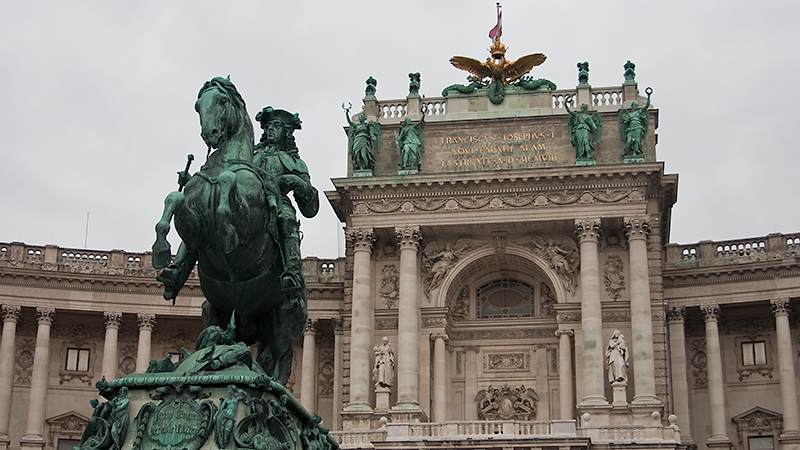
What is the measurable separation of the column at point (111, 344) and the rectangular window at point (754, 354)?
25792mm

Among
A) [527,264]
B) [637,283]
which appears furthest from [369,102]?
[637,283]

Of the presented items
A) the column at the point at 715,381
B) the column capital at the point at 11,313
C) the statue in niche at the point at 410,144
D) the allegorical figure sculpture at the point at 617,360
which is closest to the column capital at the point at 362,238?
the statue in niche at the point at 410,144

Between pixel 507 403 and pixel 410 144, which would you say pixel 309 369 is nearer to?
pixel 507 403

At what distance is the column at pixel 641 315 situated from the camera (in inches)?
1543

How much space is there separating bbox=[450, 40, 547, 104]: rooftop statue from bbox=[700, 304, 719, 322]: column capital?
12.0 meters

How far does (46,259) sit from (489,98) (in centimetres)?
1952

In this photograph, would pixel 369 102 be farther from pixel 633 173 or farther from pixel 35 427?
pixel 35 427

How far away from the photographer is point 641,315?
40125 mm

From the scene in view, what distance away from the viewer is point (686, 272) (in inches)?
1767

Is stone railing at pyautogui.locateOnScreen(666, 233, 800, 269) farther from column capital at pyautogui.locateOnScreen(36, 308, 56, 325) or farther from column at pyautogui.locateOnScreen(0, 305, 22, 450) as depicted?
column at pyautogui.locateOnScreen(0, 305, 22, 450)

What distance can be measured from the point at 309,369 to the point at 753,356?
18.3m

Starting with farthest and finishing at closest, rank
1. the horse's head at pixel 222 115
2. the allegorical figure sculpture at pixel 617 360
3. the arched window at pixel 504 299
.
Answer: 1. the arched window at pixel 504 299
2. the allegorical figure sculpture at pixel 617 360
3. the horse's head at pixel 222 115

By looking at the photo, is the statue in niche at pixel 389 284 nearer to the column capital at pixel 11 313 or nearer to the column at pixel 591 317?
the column at pixel 591 317

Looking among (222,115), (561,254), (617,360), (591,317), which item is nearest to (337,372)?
(561,254)
